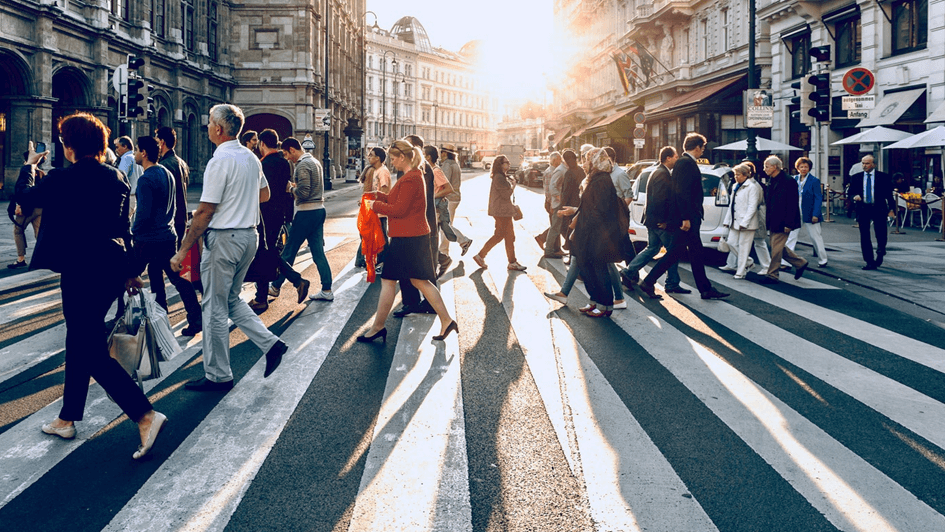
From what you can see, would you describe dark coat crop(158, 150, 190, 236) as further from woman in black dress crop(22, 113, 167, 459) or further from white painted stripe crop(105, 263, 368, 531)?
woman in black dress crop(22, 113, 167, 459)

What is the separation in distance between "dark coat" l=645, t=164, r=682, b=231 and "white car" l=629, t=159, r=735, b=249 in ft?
7.66

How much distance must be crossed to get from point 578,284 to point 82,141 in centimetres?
738

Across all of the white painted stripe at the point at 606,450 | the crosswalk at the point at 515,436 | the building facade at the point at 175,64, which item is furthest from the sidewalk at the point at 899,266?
the building facade at the point at 175,64

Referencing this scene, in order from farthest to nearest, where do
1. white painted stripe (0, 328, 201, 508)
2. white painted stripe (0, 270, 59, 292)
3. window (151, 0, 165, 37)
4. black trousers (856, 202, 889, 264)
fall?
window (151, 0, 165, 37) < black trousers (856, 202, 889, 264) < white painted stripe (0, 270, 59, 292) < white painted stripe (0, 328, 201, 508)

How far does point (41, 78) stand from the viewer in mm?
22703

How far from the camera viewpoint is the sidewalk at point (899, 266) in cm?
980

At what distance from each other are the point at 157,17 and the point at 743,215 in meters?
29.5

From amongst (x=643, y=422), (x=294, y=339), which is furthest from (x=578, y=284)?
(x=643, y=422)

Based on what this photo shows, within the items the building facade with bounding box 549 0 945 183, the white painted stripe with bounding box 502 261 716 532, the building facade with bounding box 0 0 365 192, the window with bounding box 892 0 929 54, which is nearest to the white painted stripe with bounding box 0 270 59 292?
the white painted stripe with bounding box 502 261 716 532

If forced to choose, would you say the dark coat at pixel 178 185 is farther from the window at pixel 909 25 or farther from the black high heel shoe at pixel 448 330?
the window at pixel 909 25

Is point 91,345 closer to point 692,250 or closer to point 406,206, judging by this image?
point 406,206

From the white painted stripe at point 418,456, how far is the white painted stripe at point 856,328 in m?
3.80

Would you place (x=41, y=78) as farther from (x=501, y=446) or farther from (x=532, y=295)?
(x=501, y=446)

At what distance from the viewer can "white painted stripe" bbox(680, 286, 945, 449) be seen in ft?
16.2
